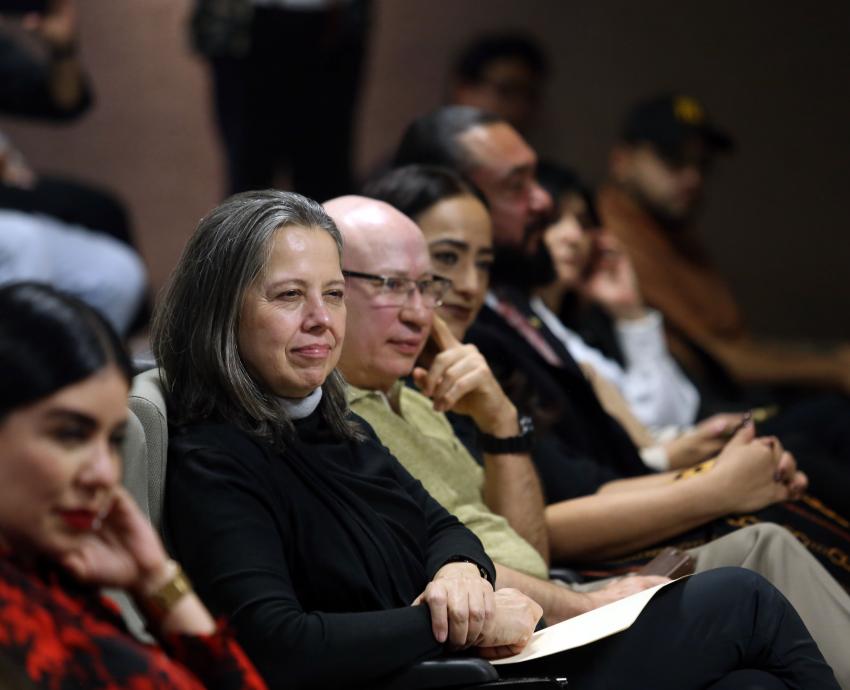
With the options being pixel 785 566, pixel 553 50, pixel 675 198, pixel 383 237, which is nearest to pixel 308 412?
pixel 383 237

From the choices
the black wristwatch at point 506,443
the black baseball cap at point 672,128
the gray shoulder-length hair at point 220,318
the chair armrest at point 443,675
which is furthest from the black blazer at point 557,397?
the black baseball cap at point 672,128

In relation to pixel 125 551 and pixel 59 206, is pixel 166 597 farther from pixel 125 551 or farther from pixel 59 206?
pixel 59 206

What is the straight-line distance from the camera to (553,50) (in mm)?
5688

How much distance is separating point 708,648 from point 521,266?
156 cm

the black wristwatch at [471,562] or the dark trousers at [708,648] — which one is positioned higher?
the black wristwatch at [471,562]

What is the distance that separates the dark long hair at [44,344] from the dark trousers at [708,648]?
806 millimetres

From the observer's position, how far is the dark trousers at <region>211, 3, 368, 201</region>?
4.11 meters

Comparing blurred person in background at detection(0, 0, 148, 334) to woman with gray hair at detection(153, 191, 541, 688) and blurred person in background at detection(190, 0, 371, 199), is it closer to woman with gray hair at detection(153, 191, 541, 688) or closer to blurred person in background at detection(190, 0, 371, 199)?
blurred person in background at detection(190, 0, 371, 199)

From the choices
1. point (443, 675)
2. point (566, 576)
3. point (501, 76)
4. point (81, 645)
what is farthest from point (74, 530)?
point (501, 76)

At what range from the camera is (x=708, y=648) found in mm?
1960

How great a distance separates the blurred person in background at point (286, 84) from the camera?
4.06m

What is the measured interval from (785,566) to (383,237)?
90 centimetres

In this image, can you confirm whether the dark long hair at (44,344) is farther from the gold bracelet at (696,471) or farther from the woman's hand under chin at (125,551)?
the gold bracelet at (696,471)

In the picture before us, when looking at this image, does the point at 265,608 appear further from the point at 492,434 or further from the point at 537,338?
the point at 537,338
